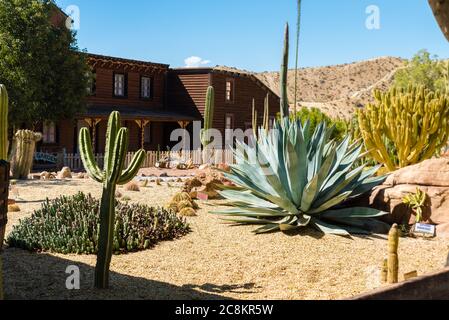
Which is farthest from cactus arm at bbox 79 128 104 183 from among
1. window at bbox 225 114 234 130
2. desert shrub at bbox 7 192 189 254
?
window at bbox 225 114 234 130

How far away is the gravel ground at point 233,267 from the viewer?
21.5 feet

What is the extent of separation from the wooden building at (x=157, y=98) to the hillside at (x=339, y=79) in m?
48.7

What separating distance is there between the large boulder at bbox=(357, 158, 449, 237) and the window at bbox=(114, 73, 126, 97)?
76.3 feet

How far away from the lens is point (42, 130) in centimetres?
2738

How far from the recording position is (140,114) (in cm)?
3012

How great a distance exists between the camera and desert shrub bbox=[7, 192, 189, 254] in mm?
8359

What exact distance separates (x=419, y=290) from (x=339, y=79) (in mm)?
91418

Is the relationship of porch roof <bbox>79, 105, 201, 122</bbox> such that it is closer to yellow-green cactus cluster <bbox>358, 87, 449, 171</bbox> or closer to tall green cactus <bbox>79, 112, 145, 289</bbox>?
yellow-green cactus cluster <bbox>358, 87, 449, 171</bbox>

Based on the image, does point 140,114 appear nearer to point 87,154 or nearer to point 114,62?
point 114,62

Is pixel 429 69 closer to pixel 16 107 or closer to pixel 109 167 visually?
pixel 16 107

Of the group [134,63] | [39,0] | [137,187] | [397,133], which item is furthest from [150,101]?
[397,133]

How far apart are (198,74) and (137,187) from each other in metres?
20.3

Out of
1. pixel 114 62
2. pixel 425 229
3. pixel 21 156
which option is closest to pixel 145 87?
pixel 114 62
